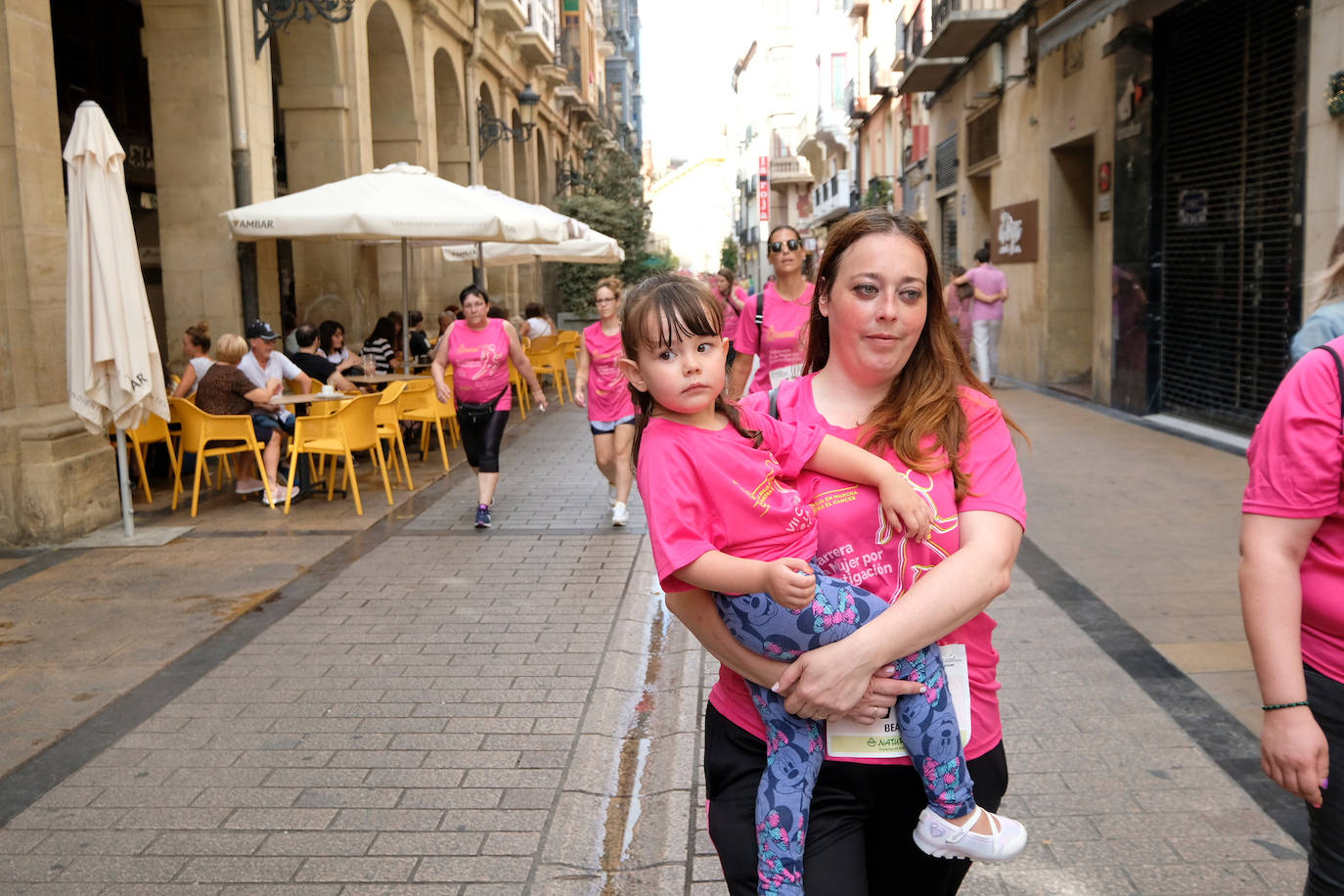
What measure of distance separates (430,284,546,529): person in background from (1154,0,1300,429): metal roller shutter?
6580mm

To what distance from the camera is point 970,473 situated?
2.16m

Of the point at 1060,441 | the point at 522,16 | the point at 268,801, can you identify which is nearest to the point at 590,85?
the point at 522,16

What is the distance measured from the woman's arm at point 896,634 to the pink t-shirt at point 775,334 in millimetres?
4937

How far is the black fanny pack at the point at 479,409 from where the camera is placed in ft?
29.7

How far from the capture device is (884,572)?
7.00 ft

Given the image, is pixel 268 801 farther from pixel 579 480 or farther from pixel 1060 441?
pixel 1060 441

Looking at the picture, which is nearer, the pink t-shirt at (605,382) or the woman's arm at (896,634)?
the woman's arm at (896,634)

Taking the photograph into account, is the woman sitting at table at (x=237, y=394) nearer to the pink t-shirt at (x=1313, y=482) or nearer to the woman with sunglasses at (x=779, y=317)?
the woman with sunglasses at (x=779, y=317)

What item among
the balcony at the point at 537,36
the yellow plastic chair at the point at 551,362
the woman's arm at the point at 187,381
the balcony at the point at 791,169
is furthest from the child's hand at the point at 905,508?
the balcony at the point at 791,169

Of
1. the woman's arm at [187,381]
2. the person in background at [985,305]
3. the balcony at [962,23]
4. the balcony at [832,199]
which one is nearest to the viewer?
the woman's arm at [187,381]

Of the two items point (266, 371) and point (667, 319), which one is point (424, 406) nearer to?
point (266, 371)

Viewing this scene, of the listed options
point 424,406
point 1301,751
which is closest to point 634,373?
point 1301,751

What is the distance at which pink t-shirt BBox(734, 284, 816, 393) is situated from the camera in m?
7.11

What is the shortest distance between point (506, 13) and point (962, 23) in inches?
380
